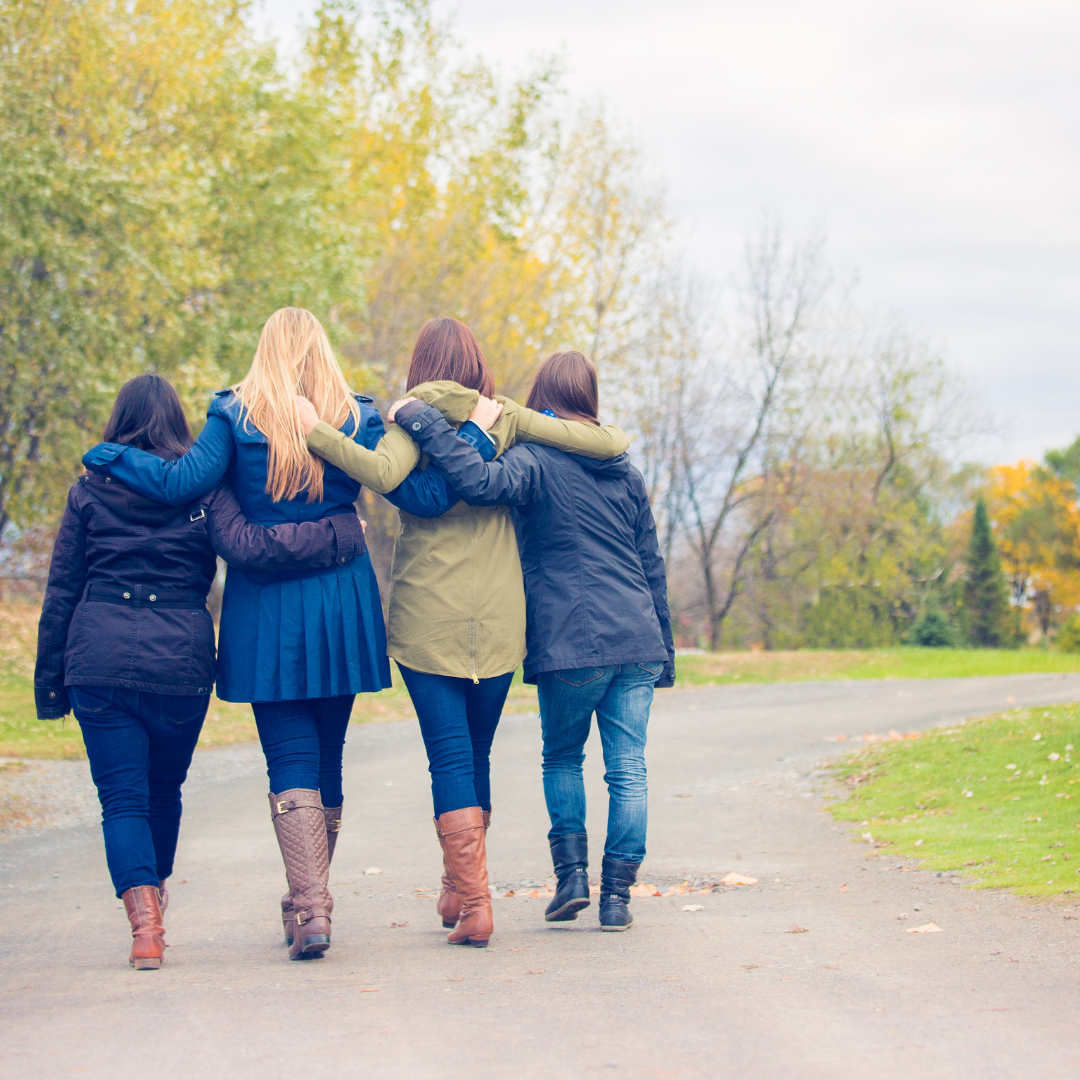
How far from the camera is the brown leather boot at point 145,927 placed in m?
3.90

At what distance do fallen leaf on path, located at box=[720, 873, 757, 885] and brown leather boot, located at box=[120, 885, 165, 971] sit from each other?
2604 mm

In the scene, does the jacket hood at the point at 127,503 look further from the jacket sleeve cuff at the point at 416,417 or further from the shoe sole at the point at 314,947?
the shoe sole at the point at 314,947

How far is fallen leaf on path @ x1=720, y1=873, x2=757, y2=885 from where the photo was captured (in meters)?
5.54

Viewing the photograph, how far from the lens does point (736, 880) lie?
560 centimetres

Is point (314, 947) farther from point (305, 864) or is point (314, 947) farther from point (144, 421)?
point (144, 421)

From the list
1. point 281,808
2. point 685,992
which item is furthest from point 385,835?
point 685,992

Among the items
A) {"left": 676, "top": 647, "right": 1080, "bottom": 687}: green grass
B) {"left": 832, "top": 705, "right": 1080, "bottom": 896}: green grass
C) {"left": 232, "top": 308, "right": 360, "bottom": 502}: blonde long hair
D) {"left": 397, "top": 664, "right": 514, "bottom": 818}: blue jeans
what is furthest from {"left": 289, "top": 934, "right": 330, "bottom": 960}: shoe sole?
{"left": 676, "top": 647, "right": 1080, "bottom": 687}: green grass

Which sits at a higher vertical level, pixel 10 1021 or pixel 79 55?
pixel 79 55

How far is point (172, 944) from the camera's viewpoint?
4.54 metres

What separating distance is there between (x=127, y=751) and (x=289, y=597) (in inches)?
29.7

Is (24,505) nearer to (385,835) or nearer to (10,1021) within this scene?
(385,835)

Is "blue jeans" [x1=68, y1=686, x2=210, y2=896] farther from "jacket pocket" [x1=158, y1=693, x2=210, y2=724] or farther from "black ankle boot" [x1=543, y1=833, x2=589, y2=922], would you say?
"black ankle boot" [x1=543, y1=833, x2=589, y2=922]

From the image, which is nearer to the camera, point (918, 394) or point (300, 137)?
point (300, 137)

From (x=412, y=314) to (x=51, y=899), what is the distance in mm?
18582
